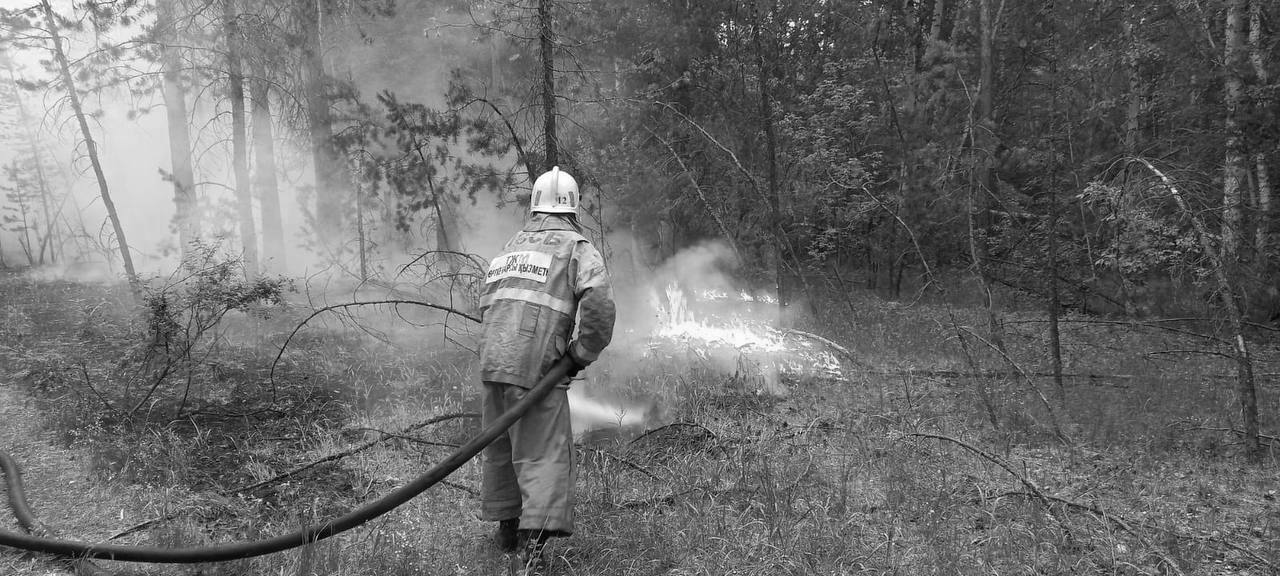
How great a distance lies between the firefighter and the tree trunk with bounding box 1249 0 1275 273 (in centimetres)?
816

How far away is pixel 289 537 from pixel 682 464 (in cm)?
247

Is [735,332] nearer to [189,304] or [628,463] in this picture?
[628,463]

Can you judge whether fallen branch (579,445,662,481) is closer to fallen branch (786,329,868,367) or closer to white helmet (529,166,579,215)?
white helmet (529,166,579,215)

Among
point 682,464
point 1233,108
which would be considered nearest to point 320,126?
point 682,464

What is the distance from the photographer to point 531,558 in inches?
132

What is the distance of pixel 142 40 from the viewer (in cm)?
1089

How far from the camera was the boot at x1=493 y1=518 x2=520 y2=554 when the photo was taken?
146 inches

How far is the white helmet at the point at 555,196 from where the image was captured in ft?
12.7

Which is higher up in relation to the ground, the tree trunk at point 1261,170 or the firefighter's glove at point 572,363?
the tree trunk at point 1261,170

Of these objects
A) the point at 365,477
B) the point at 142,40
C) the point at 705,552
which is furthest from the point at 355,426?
the point at 142,40

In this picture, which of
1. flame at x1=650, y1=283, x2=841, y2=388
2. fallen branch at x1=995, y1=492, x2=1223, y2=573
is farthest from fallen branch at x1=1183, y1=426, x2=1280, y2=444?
flame at x1=650, y1=283, x2=841, y2=388

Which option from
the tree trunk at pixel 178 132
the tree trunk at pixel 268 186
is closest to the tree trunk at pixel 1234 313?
the tree trunk at pixel 178 132

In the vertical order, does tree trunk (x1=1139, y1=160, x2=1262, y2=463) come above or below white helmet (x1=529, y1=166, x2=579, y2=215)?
below

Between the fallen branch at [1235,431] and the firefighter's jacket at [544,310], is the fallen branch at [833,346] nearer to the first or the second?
the fallen branch at [1235,431]
